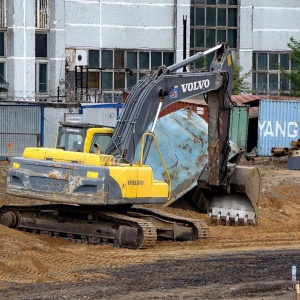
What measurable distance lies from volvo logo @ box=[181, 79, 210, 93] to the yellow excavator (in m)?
0.02

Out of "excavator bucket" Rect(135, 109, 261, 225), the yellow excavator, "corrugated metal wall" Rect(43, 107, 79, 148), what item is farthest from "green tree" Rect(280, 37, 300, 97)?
the yellow excavator

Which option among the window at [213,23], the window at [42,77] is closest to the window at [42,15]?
the window at [42,77]

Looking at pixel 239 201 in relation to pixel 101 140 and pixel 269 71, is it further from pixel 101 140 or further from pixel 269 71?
pixel 269 71

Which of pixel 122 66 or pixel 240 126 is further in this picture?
pixel 122 66

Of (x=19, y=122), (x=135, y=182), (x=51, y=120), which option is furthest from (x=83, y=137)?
(x=51, y=120)

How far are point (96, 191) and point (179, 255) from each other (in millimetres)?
1851

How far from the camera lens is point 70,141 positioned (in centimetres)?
2102

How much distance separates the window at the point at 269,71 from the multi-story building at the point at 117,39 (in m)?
0.06

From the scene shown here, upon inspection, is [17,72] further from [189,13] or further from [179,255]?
[179,255]

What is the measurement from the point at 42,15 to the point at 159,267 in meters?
37.7

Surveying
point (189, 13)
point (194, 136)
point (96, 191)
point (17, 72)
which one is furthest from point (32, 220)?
point (189, 13)

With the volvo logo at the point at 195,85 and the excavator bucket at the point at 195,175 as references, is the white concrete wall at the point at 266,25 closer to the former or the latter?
the excavator bucket at the point at 195,175

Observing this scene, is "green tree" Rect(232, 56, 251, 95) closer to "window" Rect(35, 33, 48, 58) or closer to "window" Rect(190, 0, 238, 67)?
"window" Rect(190, 0, 238, 67)

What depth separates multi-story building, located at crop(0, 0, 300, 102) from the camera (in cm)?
5106
